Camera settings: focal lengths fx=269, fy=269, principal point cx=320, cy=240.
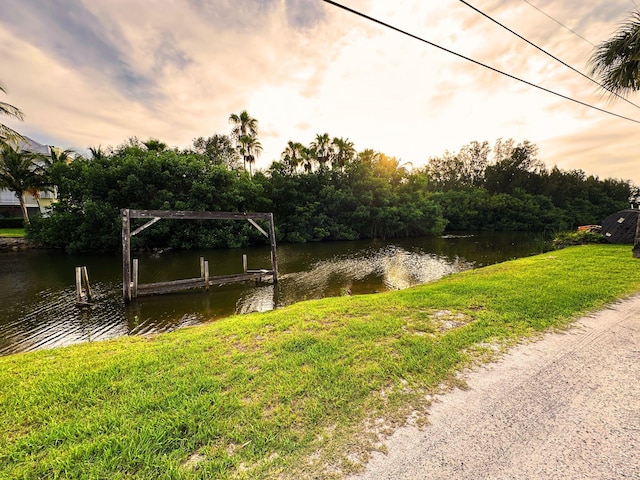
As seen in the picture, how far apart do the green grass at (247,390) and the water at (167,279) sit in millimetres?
3580

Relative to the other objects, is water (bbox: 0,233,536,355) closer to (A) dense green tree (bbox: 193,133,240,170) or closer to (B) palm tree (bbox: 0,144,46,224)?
(B) palm tree (bbox: 0,144,46,224)

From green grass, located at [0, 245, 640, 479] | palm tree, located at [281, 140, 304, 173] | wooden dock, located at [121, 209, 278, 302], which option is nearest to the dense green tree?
palm tree, located at [281, 140, 304, 173]

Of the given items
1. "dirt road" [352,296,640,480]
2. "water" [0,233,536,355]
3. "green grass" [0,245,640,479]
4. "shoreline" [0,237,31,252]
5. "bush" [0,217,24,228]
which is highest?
"bush" [0,217,24,228]

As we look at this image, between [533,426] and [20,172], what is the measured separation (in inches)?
1652

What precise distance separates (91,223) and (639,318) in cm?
3013

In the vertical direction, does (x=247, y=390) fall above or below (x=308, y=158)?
below

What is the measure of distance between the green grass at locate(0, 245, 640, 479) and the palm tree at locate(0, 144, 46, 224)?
34.1 meters

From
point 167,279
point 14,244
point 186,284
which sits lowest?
point 167,279

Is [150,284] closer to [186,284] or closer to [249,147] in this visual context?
[186,284]

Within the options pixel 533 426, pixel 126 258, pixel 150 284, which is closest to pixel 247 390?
pixel 533 426

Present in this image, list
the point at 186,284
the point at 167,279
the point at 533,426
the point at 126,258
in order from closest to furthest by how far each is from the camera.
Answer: the point at 533,426, the point at 126,258, the point at 186,284, the point at 167,279

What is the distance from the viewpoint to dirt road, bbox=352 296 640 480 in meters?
2.10

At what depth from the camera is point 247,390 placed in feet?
10.3

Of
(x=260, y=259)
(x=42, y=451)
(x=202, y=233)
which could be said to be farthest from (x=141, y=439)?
(x=202, y=233)
